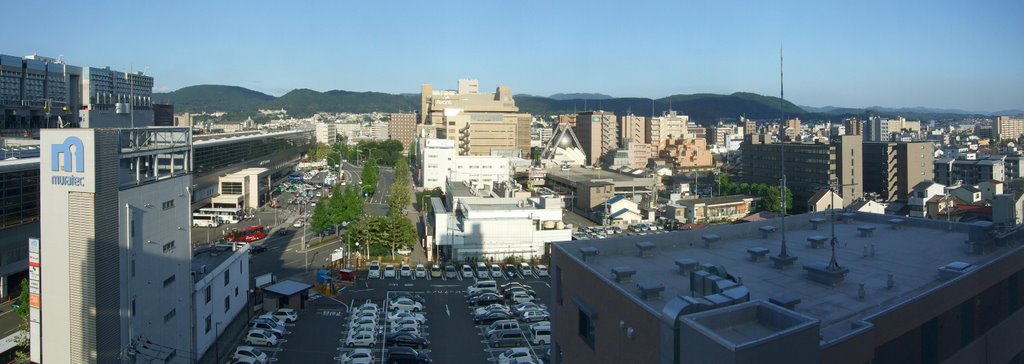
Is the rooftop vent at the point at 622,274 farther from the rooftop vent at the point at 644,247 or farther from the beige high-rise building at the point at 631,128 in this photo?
the beige high-rise building at the point at 631,128

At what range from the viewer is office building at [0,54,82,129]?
12125 mm

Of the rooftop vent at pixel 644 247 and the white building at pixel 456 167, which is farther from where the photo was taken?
the white building at pixel 456 167

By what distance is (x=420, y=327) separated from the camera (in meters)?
6.26

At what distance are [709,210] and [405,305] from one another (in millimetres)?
8788

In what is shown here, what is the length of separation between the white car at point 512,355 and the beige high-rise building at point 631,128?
86.4 ft

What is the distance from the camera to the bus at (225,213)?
13.1 metres

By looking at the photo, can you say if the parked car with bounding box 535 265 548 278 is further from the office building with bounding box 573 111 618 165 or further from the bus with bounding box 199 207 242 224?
the office building with bounding box 573 111 618 165

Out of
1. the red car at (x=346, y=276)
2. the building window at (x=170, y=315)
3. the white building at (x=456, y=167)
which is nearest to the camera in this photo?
the building window at (x=170, y=315)

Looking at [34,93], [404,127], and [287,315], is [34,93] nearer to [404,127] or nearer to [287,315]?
[287,315]

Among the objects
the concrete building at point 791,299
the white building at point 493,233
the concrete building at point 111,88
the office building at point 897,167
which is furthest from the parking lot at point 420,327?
the office building at point 897,167

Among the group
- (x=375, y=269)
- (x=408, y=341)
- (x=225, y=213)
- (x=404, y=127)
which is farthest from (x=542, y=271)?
(x=404, y=127)

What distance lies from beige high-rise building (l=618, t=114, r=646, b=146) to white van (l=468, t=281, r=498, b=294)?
24118 millimetres

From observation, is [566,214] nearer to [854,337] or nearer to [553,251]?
[553,251]

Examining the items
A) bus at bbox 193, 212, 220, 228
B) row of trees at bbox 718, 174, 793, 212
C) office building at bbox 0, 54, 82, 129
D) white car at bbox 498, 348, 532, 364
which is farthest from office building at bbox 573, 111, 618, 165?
white car at bbox 498, 348, 532, 364
